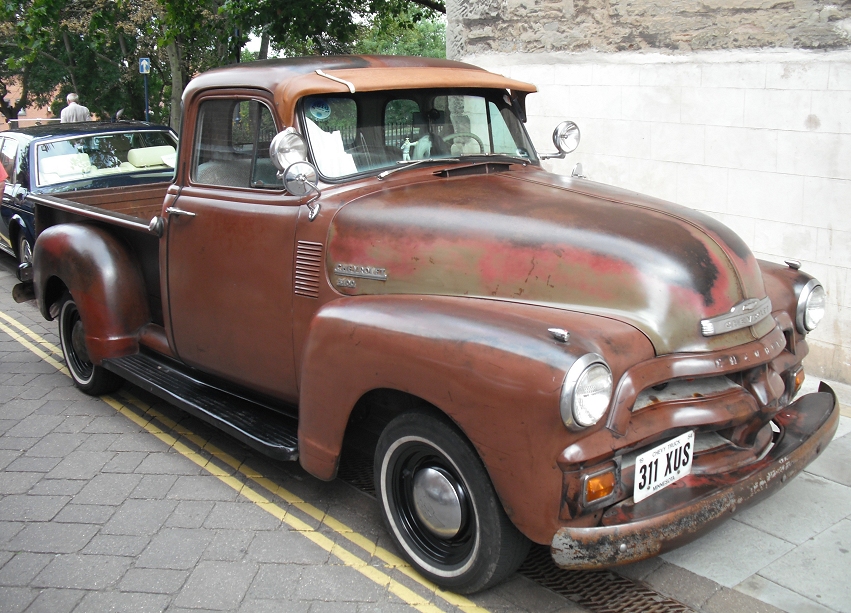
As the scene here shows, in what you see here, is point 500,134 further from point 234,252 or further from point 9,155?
point 9,155

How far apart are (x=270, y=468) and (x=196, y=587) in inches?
46.8

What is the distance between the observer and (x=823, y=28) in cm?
543

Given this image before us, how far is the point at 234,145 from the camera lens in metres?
4.22

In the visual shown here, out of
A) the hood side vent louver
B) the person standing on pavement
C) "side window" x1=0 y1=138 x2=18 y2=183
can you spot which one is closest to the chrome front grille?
the hood side vent louver

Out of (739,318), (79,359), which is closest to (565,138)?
(739,318)

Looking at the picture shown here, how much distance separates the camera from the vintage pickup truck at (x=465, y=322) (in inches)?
109

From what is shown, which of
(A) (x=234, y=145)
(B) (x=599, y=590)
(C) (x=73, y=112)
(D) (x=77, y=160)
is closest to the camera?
(B) (x=599, y=590)

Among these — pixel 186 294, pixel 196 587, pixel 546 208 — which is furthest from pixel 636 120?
pixel 196 587

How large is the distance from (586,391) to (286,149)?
5.87 feet

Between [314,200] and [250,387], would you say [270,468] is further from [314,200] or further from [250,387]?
[314,200]

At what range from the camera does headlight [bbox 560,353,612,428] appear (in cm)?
262

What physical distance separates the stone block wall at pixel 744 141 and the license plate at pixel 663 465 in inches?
129

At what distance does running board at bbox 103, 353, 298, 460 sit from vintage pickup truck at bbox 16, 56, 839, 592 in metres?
0.02

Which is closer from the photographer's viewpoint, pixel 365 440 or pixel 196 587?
pixel 196 587
